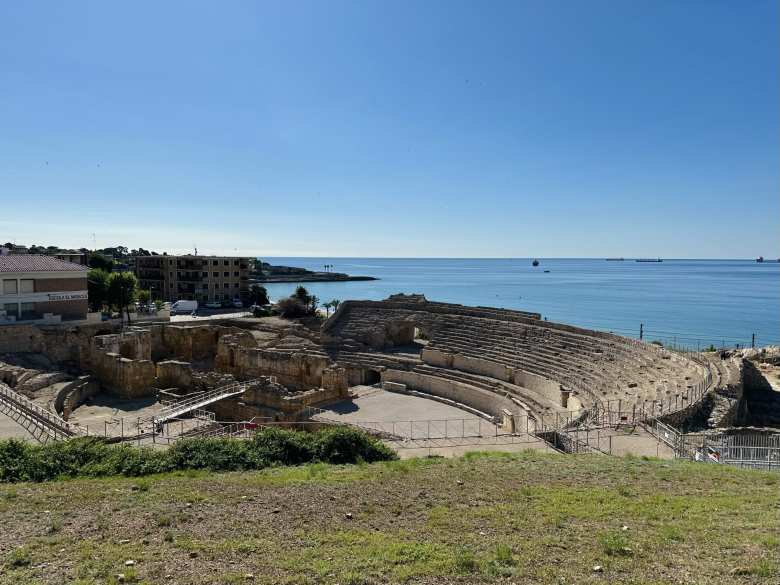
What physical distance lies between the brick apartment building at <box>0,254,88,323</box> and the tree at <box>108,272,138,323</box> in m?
4.99

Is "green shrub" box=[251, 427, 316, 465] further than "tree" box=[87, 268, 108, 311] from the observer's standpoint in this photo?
No

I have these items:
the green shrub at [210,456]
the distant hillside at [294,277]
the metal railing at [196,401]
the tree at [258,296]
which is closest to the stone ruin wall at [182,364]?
the metal railing at [196,401]

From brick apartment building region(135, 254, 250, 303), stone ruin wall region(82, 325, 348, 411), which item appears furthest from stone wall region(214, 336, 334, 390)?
brick apartment building region(135, 254, 250, 303)

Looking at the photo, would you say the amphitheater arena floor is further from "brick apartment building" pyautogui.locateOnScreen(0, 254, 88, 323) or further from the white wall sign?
"brick apartment building" pyautogui.locateOnScreen(0, 254, 88, 323)

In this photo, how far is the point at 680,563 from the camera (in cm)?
755

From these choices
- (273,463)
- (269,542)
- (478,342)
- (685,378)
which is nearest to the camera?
(269,542)

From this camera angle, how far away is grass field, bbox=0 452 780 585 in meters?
7.50

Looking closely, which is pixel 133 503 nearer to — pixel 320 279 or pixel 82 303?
pixel 82 303

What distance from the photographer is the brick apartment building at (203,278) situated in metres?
76.0

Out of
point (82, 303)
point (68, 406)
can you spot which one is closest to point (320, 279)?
point (82, 303)

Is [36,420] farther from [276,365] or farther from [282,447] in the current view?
[276,365]

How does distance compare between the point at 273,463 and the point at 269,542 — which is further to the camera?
the point at 273,463

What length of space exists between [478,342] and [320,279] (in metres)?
150

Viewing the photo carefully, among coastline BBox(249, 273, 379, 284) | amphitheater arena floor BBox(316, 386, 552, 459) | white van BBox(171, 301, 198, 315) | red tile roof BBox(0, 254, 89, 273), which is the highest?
red tile roof BBox(0, 254, 89, 273)
